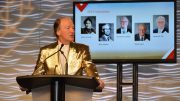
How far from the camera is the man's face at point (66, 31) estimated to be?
8.45 feet

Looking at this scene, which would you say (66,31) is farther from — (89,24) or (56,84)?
(89,24)

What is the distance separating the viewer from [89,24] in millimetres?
4324

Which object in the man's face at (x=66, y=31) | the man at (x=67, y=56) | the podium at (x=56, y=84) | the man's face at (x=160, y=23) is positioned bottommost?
the podium at (x=56, y=84)

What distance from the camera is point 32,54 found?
16.3ft

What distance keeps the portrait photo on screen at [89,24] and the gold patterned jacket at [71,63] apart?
66.2 inches

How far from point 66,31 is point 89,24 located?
5.77ft

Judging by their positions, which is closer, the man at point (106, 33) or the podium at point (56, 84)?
the podium at point (56, 84)

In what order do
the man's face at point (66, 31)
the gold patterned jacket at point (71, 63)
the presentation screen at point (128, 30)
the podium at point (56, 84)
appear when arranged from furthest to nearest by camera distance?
1. the presentation screen at point (128, 30)
2. the man's face at point (66, 31)
3. the gold patterned jacket at point (71, 63)
4. the podium at point (56, 84)

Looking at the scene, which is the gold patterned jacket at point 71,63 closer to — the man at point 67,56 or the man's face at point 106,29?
the man at point 67,56

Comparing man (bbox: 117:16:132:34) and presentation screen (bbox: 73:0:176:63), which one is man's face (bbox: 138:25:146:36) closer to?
presentation screen (bbox: 73:0:176:63)

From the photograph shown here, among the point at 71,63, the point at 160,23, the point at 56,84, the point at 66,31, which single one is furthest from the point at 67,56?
the point at 160,23

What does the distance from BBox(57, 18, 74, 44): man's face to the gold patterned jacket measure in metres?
0.06

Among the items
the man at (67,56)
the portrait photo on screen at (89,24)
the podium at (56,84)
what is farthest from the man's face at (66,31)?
the portrait photo on screen at (89,24)

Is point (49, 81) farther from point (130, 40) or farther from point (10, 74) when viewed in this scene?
point (10, 74)
